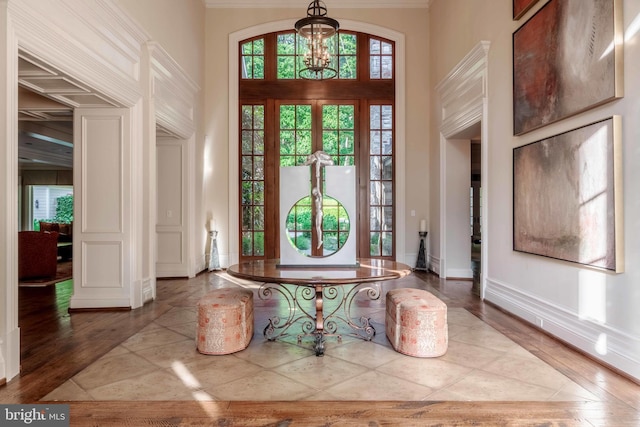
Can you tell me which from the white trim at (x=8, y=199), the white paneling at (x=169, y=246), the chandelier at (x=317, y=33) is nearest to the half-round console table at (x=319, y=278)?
the white trim at (x=8, y=199)

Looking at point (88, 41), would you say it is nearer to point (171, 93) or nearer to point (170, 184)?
point (171, 93)

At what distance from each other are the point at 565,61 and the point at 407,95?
4.35m

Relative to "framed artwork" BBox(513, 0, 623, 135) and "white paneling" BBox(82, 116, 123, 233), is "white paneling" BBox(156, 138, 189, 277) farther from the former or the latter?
"framed artwork" BBox(513, 0, 623, 135)

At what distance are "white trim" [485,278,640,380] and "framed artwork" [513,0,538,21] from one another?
2926mm

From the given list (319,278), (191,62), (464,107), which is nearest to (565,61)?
(464,107)

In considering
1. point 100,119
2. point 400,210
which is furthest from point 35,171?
point 400,210

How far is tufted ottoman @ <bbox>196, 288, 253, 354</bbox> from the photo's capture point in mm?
3102

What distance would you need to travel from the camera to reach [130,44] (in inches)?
177

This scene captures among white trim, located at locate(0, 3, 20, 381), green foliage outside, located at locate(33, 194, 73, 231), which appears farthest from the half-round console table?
green foliage outside, located at locate(33, 194, 73, 231)

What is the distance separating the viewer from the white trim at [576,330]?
8.93 ft

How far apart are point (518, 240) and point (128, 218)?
434 cm

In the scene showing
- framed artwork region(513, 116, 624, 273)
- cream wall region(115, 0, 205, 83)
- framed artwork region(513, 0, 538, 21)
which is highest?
cream wall region(115, 0, 205, 83)

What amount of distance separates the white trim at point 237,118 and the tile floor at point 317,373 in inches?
160

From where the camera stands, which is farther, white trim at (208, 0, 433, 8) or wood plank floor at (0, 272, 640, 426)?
white trim at (208, 0, 433, 8)
